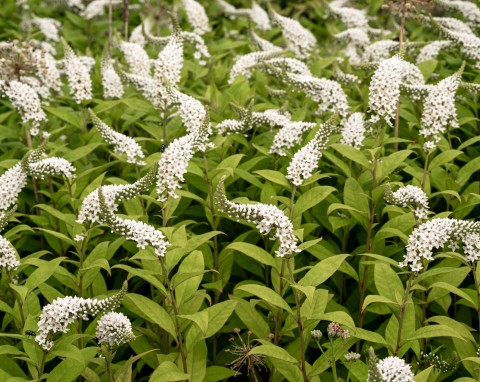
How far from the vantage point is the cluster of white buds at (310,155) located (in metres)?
4.29

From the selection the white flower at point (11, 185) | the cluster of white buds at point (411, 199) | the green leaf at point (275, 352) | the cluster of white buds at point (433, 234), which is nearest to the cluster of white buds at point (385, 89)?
the cluster of white buds at point (411, 199)

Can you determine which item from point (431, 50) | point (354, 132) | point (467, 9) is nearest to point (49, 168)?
point (354, 132)

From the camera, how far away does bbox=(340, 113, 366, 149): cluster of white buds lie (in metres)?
5.00

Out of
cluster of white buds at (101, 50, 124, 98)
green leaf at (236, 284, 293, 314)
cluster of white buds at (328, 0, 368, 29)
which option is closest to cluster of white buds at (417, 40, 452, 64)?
cluster of white buds at (328, 0, 368, 29)

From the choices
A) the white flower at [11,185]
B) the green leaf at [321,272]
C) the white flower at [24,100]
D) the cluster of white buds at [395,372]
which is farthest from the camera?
the white flower at [24,100]

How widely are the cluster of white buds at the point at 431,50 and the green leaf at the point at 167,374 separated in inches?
174

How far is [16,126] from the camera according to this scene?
21.0 feet

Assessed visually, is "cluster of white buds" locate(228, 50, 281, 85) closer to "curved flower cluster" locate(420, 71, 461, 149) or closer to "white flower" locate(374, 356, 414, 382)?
"curved flower cluster" locate(420, 71, 461, 149)

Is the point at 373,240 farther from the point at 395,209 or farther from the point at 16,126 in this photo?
the point at 16,126

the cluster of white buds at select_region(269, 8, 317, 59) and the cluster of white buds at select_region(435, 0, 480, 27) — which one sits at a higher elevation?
the cluster of white buds at select_region(435, 0, 480, 27)

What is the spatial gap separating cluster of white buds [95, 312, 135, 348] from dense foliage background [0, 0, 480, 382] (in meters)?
0.03

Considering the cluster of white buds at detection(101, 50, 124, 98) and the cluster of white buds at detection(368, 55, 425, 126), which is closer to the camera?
the cluster of white buds at detection(368, 55, 425, 126)

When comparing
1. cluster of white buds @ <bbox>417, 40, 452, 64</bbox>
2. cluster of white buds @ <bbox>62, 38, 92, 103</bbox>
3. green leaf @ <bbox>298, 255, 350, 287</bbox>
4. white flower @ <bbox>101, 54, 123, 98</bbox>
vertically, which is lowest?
white flower @ <bbox>101, 54, 123, 98</bbox>

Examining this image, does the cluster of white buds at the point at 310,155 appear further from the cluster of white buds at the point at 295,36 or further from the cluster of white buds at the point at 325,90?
the cluster of white buds at the point at 295,36
